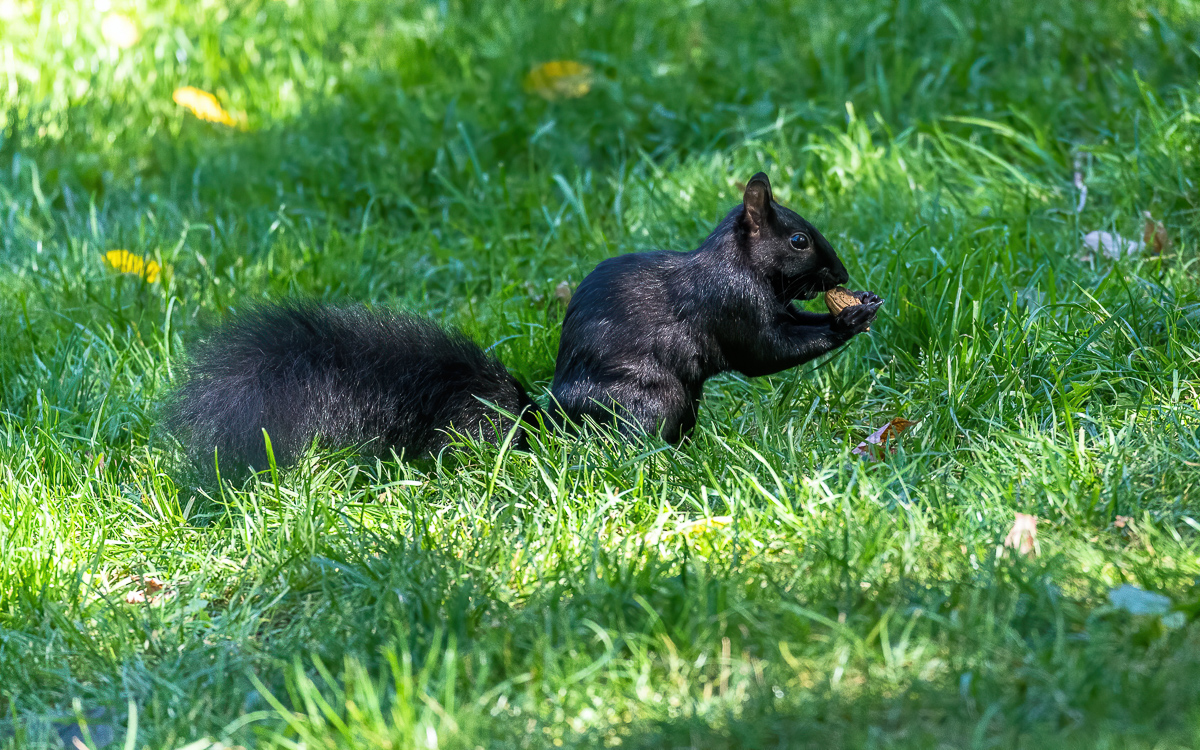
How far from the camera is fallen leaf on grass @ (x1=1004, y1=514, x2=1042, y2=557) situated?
2287mm

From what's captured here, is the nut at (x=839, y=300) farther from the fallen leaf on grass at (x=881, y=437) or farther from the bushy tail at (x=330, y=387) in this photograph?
the bushy tail at (x=330, y=387)

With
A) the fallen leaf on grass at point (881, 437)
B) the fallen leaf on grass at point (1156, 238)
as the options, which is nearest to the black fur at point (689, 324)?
the fallen leaf on grass at point (881, 437)

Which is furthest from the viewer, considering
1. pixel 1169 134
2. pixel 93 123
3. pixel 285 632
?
pixel 93 123

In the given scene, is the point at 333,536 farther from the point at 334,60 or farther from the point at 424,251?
the point at 334,60

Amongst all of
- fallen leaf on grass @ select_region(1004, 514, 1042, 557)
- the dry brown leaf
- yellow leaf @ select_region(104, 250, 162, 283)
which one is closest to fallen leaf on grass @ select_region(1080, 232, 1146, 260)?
fallen leaf on grass @ select_region(1004, 514, 1042, 557)

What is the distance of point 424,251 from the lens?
4488 millimetres

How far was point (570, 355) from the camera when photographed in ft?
9.59

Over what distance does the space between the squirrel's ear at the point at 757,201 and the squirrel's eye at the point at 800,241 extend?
0.31 ft

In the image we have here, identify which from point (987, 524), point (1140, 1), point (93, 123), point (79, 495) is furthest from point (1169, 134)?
point (93, 123)

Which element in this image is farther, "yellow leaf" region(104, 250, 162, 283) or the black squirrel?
"yellow leaf" region(104, 250, 162, 283)

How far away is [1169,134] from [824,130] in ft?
4.23

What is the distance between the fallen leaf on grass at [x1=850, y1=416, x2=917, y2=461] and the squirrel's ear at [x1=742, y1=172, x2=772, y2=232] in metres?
0.62

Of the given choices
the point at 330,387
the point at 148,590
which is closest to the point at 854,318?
the point at 330,387

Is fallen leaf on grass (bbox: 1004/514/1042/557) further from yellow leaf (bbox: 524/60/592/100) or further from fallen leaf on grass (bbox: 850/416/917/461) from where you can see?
yellow leaf (bbox: 524/60/592/100)
